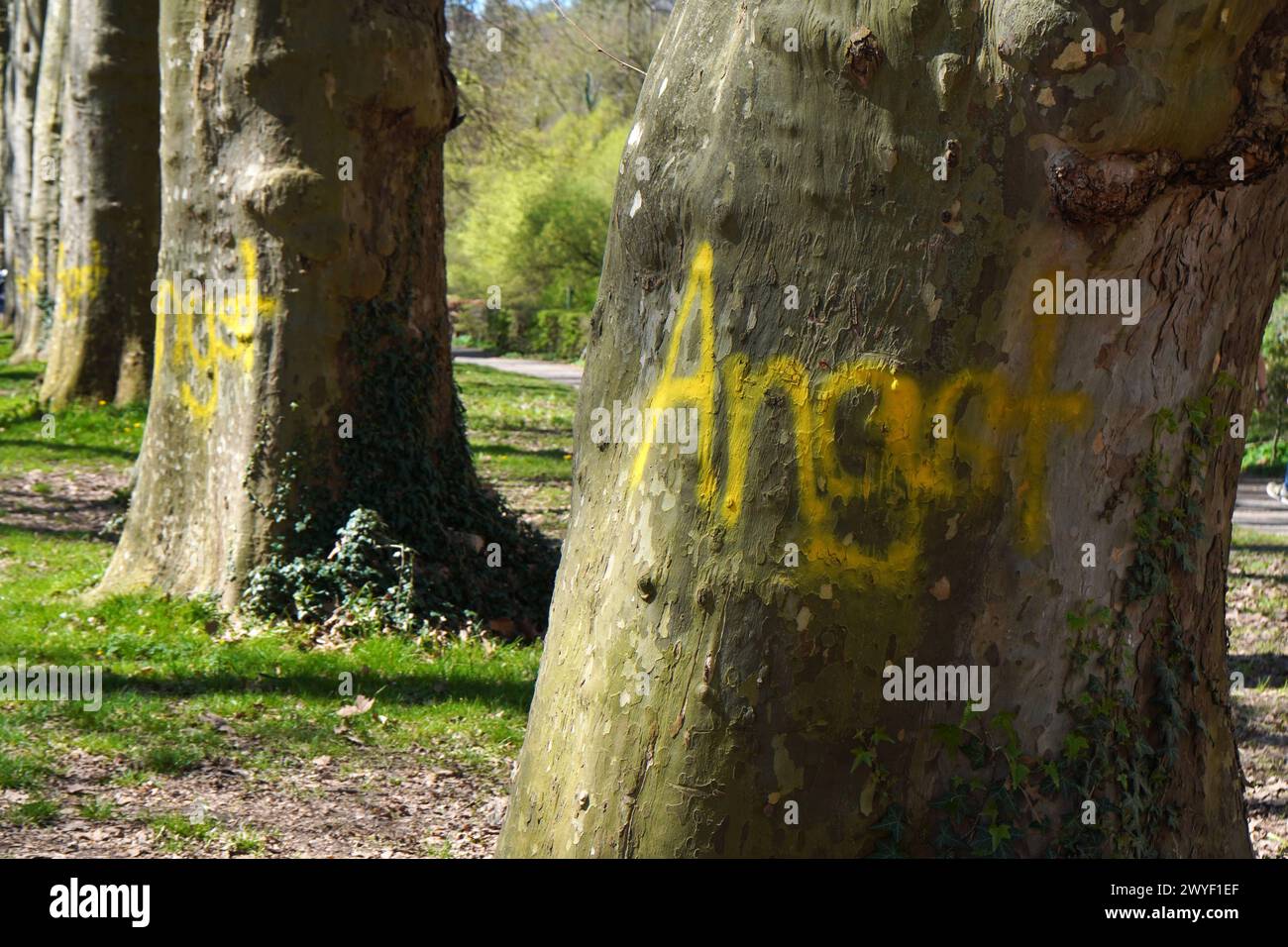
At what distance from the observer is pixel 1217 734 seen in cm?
362

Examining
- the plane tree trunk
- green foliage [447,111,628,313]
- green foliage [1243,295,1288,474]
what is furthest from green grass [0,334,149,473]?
green foliage [447,111,628,313]

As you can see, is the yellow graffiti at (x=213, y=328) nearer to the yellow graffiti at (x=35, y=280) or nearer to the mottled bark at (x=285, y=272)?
the mottled bark at (x=285, y=272)

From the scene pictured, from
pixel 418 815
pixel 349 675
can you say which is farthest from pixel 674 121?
pixel 349 675

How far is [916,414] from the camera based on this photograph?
10.3 ft

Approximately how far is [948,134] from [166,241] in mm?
5514

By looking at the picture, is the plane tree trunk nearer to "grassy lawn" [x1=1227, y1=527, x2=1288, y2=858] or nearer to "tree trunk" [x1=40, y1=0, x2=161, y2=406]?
"tree trunk" [x1=40, y1=0, x2=161, y2=406]

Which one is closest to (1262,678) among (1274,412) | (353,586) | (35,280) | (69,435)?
(353,586)

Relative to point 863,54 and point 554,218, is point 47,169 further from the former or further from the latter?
point 554,218

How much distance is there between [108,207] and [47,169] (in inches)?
225

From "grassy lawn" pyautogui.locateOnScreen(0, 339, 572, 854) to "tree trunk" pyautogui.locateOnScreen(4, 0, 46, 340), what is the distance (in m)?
15.1

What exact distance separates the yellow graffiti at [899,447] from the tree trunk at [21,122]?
1970 cm

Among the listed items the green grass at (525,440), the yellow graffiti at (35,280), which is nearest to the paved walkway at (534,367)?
the green grass at (525,440)

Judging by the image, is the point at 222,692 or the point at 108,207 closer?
the point at 222,692
